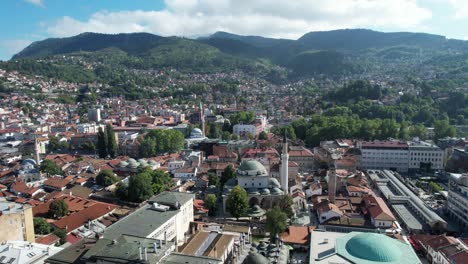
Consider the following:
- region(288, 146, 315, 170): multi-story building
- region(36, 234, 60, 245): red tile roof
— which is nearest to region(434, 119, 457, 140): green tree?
region(288, 146, 315, 170): multi-story building

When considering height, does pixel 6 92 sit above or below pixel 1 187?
above

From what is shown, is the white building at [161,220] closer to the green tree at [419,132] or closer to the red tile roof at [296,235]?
the red tile roof at [296,235]

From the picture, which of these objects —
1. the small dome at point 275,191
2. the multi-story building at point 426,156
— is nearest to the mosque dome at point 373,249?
the small dome at point 275,191

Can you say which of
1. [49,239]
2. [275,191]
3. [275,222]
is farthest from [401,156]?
[49,239]

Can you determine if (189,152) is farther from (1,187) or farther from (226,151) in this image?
(1,187)

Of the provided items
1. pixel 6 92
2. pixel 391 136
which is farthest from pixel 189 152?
pixel 6 92
